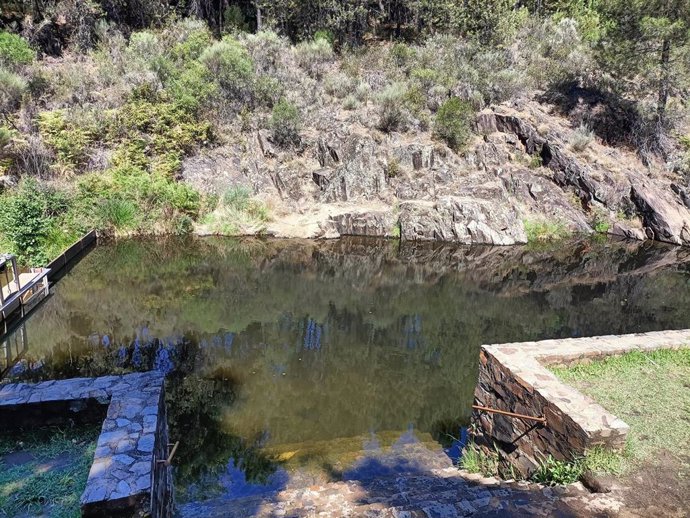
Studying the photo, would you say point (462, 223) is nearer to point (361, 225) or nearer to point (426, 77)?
point (361, 225)

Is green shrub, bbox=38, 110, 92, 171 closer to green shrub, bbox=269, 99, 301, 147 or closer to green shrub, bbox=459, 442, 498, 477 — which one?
green shrub, bbox=269, 99, 301, 147

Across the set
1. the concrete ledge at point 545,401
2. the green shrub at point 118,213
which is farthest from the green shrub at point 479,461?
the green shrub at point 118,213

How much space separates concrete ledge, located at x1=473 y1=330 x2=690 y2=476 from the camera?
525 centimetres

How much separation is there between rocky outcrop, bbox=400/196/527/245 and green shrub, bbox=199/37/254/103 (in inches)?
394

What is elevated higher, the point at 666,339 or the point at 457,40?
the point at 457,40

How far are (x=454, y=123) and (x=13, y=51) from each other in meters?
19.9

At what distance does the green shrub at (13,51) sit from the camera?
21.6 m

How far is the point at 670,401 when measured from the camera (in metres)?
6.23

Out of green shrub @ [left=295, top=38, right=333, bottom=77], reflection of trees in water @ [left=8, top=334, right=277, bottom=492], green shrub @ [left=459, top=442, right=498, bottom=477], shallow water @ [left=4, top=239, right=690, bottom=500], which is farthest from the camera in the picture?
green shrub @ [left=295, top=38, right=333, bottom=77]

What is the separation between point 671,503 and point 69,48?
1227 inches

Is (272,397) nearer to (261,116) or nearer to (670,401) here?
(670,401)

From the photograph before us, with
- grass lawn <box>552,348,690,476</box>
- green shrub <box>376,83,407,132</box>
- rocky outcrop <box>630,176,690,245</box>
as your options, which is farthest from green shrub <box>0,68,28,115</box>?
rocky outcrop <box>630,176,690,245</box>

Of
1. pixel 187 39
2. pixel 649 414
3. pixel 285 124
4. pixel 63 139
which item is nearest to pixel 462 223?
pixel 285 124

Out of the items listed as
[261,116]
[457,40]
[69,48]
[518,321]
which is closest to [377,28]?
[457,40]
